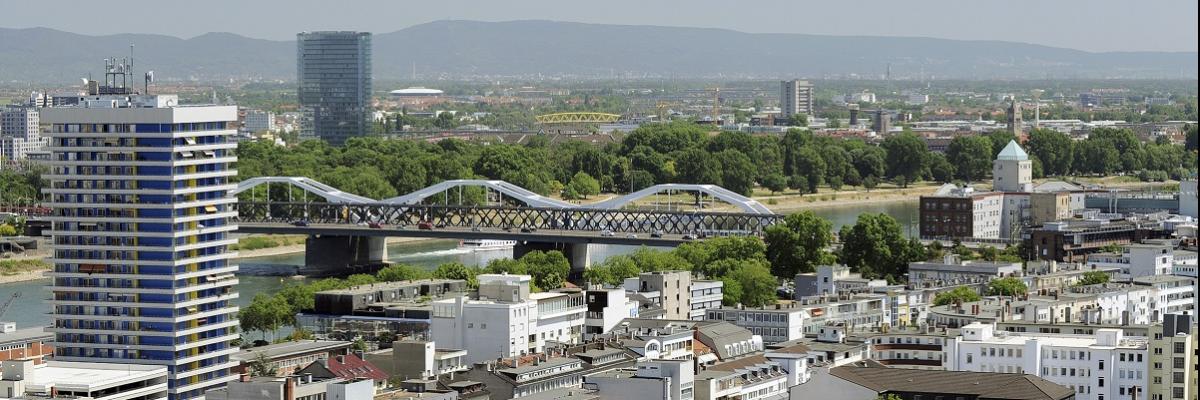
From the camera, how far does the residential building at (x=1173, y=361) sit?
38219 millimetres

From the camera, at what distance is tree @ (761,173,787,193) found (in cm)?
11856

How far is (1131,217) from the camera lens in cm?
7788

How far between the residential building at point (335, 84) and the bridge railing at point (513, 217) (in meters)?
69.8

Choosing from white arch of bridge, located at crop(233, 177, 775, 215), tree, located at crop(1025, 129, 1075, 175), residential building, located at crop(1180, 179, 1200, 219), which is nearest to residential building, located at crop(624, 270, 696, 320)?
residential building, located at crop(1180, 179, 1200, 219)

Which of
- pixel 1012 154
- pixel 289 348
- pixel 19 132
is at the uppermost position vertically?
pixel 19 132

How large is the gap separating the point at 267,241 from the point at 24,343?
159 feet

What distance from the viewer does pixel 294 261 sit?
85188mm

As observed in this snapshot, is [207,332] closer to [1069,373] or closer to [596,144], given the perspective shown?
[1069,373]

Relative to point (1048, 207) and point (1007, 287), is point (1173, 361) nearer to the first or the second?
point (1007, 287)

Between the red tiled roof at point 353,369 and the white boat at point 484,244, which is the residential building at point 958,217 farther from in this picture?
the red tiled roof at point 353,369

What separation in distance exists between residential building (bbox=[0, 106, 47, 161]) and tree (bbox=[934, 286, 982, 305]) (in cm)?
9497

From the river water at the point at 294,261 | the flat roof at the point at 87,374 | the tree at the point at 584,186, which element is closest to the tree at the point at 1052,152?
the river water at the point at 294,261

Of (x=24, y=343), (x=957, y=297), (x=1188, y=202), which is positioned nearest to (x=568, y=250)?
(x=1188, y=202)

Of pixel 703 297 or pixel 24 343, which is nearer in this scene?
pixel 24 343
